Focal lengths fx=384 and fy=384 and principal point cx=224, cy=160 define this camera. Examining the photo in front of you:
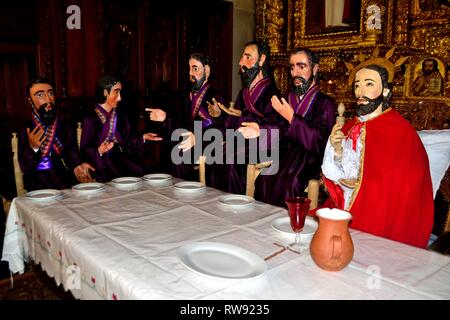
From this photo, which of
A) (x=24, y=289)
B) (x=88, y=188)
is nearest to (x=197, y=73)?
(x=88, y=188)

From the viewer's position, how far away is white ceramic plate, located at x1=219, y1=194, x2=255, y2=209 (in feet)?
5.99

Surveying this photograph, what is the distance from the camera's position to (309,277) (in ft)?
3.76

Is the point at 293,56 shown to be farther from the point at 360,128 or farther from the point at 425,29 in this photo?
the point at 425,29

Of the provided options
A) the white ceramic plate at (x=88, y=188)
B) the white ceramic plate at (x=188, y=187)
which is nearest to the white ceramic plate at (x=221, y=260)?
the white ceramic plate at (x=188, y=187)

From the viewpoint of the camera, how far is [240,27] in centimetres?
560

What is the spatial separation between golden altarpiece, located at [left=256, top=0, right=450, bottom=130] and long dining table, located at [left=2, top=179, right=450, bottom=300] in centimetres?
194

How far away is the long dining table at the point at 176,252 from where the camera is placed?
1.08 metres

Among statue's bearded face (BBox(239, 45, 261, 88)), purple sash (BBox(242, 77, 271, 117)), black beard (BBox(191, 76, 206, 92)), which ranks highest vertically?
statue's bearded face (BBox(239, 45, 261, 88))

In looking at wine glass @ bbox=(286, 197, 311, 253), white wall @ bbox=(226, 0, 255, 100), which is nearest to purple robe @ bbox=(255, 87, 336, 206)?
wine glass @ bbox=(286, 197, 311, 253)

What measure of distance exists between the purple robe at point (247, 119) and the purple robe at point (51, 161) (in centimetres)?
121

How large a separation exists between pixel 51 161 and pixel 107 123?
540 millimetres

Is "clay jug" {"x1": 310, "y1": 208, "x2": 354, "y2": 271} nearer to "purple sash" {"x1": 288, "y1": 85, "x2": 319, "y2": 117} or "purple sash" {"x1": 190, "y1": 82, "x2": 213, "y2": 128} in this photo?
"purple sash" {"x1": 288, "y1": 85, "x2": 319, "y2": 117}

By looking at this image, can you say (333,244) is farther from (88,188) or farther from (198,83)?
(198,83)
